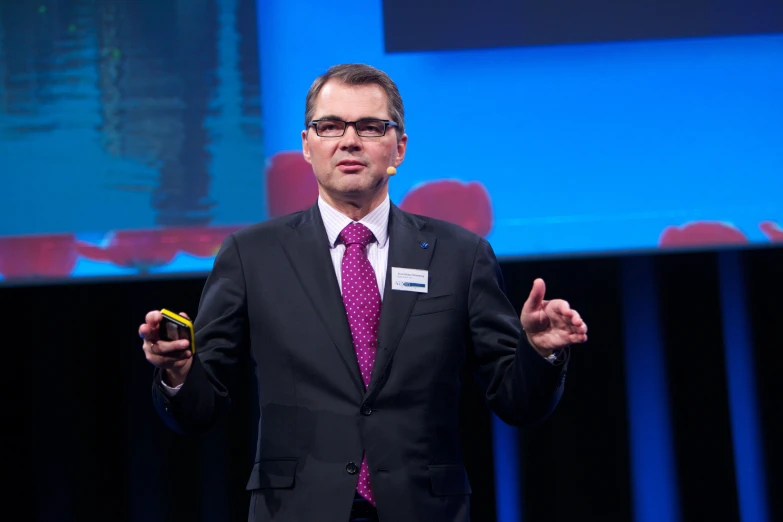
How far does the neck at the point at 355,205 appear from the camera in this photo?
176 cm

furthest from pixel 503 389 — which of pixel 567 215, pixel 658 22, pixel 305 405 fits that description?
pixel 658 22

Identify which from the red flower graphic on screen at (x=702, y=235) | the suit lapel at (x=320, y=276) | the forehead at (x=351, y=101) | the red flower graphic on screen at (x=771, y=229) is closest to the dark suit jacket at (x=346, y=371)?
the suit lapel at (x=320, y=276)

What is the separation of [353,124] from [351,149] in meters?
0.06

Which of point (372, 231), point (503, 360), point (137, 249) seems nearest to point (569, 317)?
point (503, 360)

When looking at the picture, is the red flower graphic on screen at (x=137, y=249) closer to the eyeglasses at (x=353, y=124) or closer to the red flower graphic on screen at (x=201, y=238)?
the red flower graphic on screen at (x=201, y=238)

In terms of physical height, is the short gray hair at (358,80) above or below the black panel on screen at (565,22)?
below

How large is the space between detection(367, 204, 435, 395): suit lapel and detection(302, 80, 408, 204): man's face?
90mm

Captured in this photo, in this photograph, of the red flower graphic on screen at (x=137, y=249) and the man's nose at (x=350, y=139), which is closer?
the man's nose at (x=350, y=139)

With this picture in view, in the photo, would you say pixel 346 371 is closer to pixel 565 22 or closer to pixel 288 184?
pixel 288 184

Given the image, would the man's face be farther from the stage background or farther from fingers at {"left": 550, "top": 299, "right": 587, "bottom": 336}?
the stage background

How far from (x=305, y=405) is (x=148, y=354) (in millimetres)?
320

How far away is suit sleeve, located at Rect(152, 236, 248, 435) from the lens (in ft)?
4.88

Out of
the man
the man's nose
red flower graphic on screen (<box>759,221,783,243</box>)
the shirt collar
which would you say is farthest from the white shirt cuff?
red flower graphic on screen (<box>759,221,783,243</box>)

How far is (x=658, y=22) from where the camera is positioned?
3178mm
